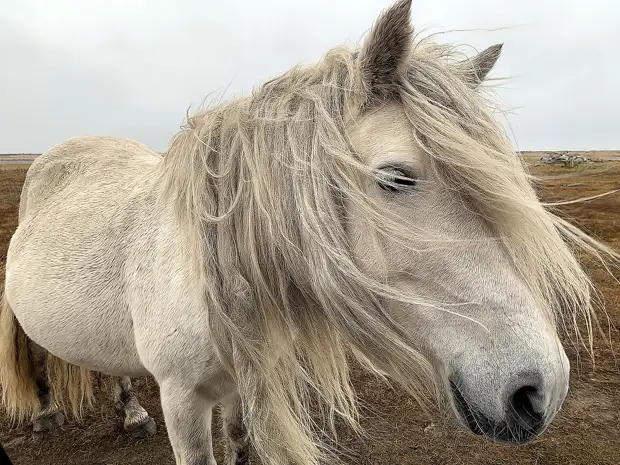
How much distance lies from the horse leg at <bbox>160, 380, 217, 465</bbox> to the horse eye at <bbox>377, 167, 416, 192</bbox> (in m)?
1.15

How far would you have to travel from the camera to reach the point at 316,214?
3.91ft

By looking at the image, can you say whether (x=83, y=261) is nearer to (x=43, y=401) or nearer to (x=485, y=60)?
(x=485, y=60)

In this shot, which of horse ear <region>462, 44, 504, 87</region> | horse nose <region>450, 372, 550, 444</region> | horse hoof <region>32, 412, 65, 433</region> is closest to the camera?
horse nose <region>450, 372, 550, 444</region>

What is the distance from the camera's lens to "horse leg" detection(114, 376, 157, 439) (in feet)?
10.7

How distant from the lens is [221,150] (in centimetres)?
140

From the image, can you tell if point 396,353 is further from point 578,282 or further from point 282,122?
point 282,122

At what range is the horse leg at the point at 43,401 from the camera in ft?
10.5

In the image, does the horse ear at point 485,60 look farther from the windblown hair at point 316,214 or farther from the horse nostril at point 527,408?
the horse nostril at point 527,408

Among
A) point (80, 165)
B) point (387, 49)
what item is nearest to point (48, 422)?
point (80, 165)

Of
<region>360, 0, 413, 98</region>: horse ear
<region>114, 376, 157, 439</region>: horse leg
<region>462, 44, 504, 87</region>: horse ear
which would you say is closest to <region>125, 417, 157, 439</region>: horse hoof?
<region>114, 376, 157, 439</region>: horse leg

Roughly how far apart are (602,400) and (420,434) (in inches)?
67.8

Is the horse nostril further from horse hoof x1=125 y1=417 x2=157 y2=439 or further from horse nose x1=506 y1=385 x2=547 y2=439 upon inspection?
horse hoof x1=125 y1=417 x2=157 y2=439

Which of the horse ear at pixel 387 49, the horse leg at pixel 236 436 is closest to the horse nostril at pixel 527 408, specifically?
the horse ear at pixel 387 49

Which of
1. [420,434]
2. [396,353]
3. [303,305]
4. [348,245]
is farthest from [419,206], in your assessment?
[420,434]
